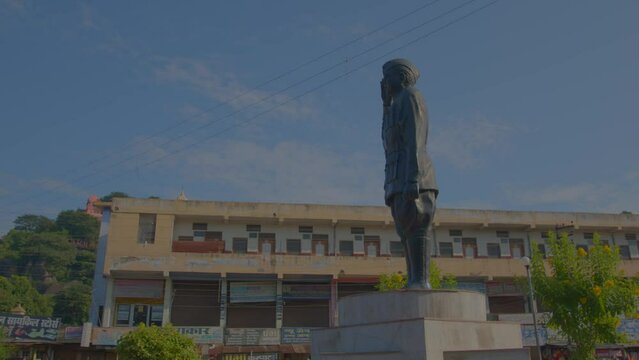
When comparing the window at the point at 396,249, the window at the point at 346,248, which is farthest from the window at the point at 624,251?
the window at the point at 346,248

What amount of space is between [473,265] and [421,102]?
65.3ft

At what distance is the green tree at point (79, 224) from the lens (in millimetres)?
86438

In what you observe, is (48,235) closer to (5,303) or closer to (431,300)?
(5,303)

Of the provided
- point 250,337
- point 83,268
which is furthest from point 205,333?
point 83,268

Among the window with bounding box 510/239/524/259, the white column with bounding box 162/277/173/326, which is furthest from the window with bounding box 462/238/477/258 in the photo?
the white column with bounding box 162/277/173/326

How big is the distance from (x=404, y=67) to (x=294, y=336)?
18656 mm

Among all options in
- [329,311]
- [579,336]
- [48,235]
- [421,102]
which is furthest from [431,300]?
[48,235]

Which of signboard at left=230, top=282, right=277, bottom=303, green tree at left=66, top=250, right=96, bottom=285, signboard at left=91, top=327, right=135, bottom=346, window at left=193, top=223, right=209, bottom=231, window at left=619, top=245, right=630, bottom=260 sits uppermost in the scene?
green tree at left=66, top=250, right=96, bottom=285

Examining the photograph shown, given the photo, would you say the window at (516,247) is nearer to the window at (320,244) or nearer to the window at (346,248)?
the window at (346,248)

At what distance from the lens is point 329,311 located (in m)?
28.3

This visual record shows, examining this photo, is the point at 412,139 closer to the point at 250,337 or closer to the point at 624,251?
the point at 250,337

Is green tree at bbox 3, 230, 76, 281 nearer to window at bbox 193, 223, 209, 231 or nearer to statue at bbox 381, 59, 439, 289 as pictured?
window at bbox 193, 223, 209, 231

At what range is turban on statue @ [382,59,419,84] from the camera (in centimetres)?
1013

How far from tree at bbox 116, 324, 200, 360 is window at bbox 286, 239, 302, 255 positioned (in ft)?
35.7
